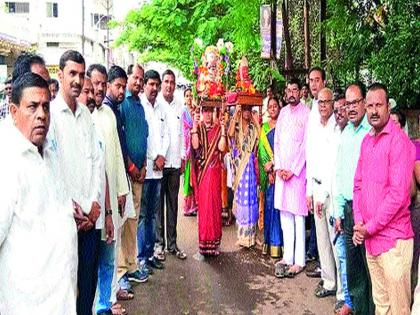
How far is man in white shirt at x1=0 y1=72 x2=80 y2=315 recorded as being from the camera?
8.27ft

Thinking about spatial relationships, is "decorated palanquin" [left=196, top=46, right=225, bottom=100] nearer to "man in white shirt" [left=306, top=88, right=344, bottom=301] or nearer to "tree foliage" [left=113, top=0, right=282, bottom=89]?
"man in white shirt" [left=306, top=88, right=344, bottom=301]

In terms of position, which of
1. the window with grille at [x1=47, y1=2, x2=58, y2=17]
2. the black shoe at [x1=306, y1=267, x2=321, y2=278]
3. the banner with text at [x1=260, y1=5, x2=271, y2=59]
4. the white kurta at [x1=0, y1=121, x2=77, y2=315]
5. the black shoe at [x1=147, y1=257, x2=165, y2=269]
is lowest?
the black shoe at [x1=306, y1=267, x2=321, y2=278]

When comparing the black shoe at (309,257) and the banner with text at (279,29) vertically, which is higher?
the banner with text at (279,29)

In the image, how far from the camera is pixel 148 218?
6.09 m

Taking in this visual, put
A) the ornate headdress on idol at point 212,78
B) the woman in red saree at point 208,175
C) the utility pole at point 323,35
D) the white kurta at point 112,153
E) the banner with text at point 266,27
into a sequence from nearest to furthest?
1. the white kurta at point 112,153
2. the woman in red saree at point 208,175
3. the ornate headdress on idol at point 212,78
4. the utility pole at point 323,35
5. the banner with text at point 266,27

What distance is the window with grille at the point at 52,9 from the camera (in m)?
39.3

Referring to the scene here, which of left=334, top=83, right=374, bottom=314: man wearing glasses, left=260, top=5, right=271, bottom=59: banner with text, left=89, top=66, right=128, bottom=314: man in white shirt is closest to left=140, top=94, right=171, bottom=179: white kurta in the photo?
left=89, top=66, right=128, bottom=314: man in white shirt

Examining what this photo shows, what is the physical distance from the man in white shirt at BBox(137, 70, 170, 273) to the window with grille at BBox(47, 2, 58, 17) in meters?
36.1

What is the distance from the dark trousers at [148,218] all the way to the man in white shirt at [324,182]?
5.46 feet

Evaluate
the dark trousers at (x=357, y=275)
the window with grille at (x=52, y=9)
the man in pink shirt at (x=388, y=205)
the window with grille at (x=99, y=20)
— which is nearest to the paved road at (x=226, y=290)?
the dark trousers at (x=357, y=275)

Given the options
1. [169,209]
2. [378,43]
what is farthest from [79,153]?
[378,43]

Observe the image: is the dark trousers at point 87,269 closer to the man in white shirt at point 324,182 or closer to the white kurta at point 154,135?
the white kurta at point 154,135

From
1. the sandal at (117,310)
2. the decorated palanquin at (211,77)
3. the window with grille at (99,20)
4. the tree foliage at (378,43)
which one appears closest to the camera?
the sandal at (117,310)

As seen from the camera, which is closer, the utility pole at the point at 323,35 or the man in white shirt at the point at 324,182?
the man in white shirt at the point at 324,182
